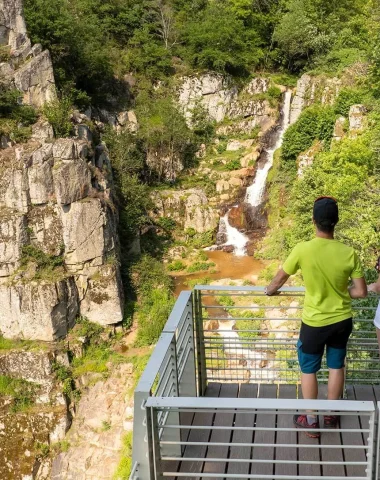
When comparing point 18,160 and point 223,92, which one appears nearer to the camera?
point 18,160

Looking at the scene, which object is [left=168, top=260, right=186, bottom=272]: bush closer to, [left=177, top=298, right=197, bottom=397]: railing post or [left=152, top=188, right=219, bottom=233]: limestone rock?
[left=152, top=188, right=219, bottom=233]: limestone rock

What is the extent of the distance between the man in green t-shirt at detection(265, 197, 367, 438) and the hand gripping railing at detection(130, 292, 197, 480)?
3.30 feet

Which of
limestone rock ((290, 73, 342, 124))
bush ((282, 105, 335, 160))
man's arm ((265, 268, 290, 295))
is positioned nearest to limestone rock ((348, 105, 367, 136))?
bush ((282, 105, 335, 160))

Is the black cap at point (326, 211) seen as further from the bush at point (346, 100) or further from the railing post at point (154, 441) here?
the bush at point (346, 100)

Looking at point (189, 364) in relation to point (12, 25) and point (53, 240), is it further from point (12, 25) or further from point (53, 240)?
point (12, 25)

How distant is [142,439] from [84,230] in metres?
15.8

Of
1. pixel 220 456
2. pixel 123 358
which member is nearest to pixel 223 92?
pixel 123 358

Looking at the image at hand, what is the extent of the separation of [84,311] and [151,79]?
17728 millimetres

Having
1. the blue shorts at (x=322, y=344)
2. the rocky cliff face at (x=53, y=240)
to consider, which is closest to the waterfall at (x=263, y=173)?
the rocky cliff face at (x=53, y=240)

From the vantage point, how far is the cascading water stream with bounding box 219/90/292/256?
24719 mm

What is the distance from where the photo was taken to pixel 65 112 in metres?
19.0

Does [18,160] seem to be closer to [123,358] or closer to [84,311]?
[84,311]

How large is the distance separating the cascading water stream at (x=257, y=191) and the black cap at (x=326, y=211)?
66.7ft

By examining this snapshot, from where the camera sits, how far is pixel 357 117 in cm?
2230
